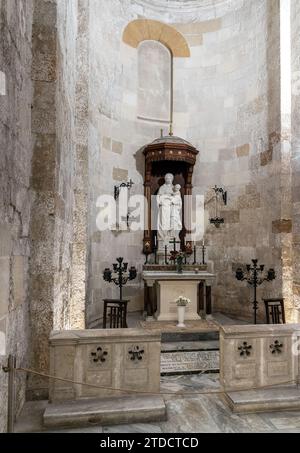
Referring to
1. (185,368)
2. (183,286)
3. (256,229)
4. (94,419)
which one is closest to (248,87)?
(256,229)

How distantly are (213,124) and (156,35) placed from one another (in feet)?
8.01

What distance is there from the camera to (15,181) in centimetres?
274

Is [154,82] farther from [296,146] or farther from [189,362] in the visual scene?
[189,362]

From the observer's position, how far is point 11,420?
2441 millimetres

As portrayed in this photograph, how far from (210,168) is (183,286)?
2.92 meters

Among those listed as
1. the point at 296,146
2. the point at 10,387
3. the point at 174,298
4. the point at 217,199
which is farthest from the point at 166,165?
the point at 10,387

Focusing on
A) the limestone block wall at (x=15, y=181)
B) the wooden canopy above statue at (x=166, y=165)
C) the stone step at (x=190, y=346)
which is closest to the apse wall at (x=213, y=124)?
the wooden canopy above statue at (x=166, y=165)

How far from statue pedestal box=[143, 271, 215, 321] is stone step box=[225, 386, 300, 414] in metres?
2.66

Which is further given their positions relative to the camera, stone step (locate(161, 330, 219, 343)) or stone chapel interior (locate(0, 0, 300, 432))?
stone step (locate(161, 330, 219, 343))

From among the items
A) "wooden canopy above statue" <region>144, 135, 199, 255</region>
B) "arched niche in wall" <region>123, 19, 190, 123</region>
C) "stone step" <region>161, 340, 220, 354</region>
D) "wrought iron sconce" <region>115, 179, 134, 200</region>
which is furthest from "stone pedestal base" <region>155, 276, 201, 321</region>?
"arched niche in wall" <region>123, 19, 190, 123</region>

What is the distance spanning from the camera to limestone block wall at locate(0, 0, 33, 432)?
2.38m

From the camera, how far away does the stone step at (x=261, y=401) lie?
3049 millimetres

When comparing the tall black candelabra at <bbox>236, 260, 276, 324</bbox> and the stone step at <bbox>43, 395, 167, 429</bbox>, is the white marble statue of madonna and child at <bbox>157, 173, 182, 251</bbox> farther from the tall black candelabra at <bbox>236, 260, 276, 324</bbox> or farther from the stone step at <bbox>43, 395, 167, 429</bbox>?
the stone step at <bbox>43, 395, 167, 429</bbox>

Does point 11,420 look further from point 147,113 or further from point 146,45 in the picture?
point 146,45
